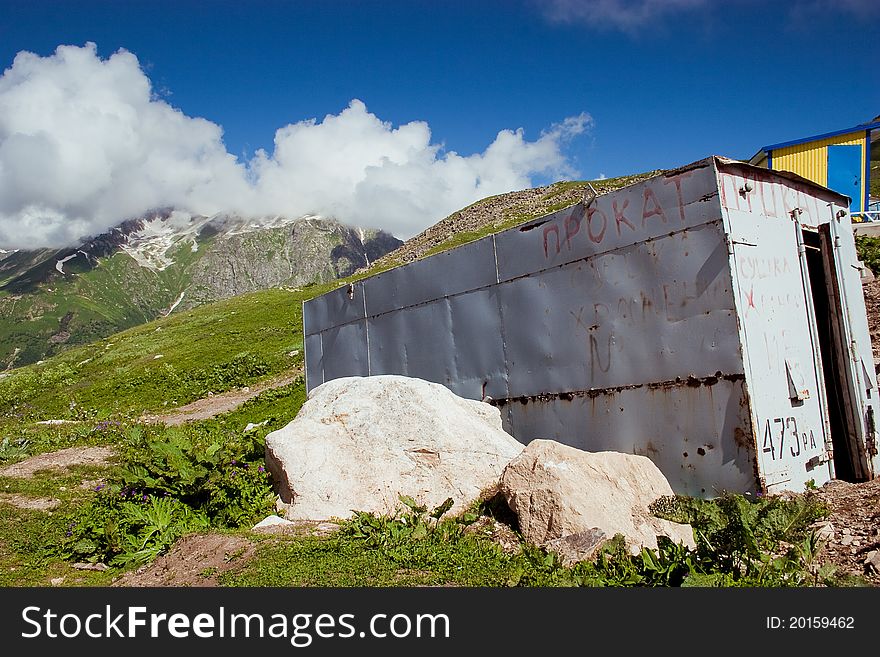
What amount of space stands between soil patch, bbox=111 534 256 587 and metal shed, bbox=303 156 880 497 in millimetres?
4818

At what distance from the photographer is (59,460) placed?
44.4 feet

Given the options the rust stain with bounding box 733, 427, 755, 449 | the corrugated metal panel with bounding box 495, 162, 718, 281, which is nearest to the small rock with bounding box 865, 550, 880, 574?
the rust stain with bounding box 733, 427, 755, 449

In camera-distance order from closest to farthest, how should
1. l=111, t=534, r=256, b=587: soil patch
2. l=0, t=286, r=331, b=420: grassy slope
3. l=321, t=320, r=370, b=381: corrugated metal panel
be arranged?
1. l=111, t=534, r=256, b=587: soil patch
2. l=321, t=320, r=370, b=381: corrugated metal panel
3. l=0, t=286, r=331, b=420: grassy slope

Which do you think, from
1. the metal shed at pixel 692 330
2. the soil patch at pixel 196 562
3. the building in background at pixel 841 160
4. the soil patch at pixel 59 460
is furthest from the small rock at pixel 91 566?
the building in background at pixel 841 160

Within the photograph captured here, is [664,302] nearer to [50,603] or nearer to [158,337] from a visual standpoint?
[50,603]

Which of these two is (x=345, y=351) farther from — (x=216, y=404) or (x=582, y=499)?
(x=582, y=499)

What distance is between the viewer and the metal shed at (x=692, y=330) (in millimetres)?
7473

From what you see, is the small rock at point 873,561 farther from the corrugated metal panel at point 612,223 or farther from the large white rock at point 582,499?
the corrugated metal panel at point 612,223

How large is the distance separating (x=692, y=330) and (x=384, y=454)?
4258 millimetres

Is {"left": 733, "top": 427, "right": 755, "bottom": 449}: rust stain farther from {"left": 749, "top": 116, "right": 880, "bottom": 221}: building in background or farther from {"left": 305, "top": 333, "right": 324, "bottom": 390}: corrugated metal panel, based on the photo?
{"left": 749, "top": 116, "right": 880, "bottom": 221}: building in background

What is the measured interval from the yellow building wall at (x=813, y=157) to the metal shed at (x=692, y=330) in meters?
17.2

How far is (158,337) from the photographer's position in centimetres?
3850

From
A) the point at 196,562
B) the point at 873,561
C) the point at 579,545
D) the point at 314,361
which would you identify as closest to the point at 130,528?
the point at 196,562

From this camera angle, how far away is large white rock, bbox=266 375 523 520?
815 cm
